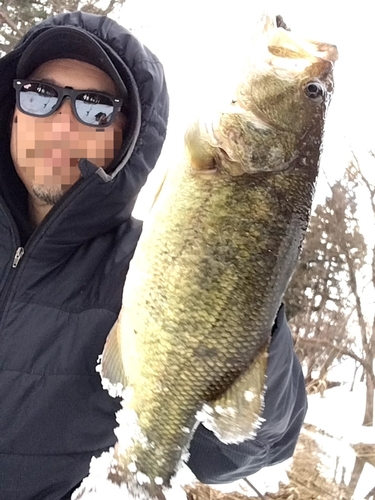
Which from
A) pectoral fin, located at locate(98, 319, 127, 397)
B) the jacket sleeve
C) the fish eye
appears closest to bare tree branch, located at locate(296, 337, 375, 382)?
the jacket sleeve

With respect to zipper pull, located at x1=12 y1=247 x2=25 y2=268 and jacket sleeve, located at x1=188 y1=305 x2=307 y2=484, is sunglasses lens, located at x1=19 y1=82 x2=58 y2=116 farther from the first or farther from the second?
jacket sleeve, located at x1=188 y1=305 x2=307 y2=484

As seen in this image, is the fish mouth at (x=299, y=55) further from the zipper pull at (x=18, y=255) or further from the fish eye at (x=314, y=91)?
the zipper pull at (x=18, y=255)

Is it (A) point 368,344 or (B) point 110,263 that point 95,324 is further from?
(A) point 368,344

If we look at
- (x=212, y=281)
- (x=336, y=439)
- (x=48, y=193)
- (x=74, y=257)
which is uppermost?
(x=212, y=281)

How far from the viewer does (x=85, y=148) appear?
5.25 ft

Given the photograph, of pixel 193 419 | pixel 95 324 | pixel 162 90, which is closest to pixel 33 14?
pixel 162 90

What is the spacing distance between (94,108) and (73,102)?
7 cm

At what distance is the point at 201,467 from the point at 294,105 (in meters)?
0.98

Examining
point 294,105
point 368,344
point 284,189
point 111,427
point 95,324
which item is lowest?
point 368,344

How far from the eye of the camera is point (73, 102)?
1.63 metres

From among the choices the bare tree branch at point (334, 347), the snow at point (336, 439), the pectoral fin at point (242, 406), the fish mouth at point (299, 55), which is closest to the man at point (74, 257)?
the pectoral fin at point (242, 406)

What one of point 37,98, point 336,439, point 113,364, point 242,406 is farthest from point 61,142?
point 336,439

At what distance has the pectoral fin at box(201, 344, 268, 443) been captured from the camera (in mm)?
1191

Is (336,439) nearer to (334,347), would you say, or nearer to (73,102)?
(334,347)
